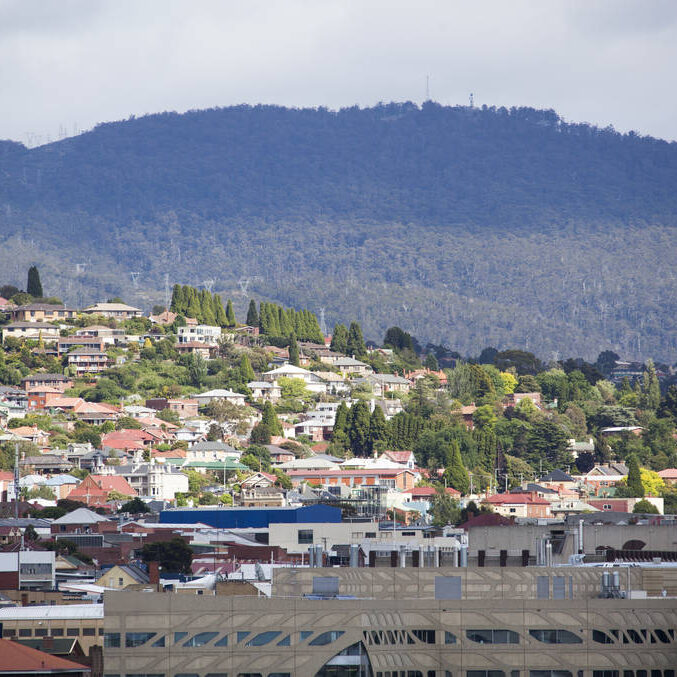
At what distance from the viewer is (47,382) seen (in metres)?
193

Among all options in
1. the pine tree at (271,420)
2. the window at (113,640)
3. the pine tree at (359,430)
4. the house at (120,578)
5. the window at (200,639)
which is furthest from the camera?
the pine tree at (271,420)

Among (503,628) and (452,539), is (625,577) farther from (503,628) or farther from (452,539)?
(452,539)

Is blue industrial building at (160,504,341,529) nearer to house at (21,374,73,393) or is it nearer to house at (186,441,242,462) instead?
house at (186,441,242,462)

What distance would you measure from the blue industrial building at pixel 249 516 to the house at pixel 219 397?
5831 centimetres

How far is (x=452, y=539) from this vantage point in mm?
110938

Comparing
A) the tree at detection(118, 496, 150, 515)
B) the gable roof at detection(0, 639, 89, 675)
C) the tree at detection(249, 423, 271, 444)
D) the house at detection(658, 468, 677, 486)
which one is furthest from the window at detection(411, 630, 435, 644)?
the house at detection(658, 468, 677, 486)

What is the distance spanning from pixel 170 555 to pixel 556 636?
57346 mm

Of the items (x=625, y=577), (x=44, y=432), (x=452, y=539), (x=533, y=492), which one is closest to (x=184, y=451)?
(x=44, y=432)

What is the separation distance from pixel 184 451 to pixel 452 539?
223 ft

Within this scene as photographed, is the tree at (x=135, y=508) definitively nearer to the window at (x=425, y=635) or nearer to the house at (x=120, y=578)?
the house at (x=120, y=578)

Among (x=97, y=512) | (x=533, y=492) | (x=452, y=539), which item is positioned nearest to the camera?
(x=452, y=539)

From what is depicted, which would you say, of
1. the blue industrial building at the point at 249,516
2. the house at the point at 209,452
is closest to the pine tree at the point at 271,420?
the house at the point at 209,452

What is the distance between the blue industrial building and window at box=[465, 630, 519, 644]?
81770 millimetres

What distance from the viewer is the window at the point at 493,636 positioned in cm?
4456
